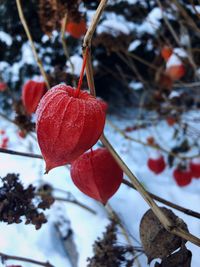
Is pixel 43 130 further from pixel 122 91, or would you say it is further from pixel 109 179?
pixel 122 91

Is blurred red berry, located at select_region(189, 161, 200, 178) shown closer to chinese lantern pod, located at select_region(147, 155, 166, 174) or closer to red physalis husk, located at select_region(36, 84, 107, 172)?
chinese lantern pod, located at select_region(147, 155, 166, 174)

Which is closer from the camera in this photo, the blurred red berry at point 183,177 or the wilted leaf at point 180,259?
the wilted leaf at point 180,259

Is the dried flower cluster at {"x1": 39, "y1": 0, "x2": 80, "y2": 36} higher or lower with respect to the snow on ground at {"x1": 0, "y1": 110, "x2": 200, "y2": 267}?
higher

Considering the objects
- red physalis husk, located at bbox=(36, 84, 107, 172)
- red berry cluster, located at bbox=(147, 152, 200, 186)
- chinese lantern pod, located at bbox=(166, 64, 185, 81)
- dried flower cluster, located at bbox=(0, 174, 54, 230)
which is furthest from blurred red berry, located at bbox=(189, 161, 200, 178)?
red physalis husk, located at bbox=(36, 84, 107, 172)

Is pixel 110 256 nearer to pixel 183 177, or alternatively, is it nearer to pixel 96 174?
pixel 96 174

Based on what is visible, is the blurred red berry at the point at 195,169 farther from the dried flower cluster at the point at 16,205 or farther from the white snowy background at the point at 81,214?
the dried flower cluster at the point at 16,205

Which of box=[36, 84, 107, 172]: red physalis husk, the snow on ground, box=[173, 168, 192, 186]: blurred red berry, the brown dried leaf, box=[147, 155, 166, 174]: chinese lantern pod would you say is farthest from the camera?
box=[147, 155, 166, 174]: chinese lantern pod

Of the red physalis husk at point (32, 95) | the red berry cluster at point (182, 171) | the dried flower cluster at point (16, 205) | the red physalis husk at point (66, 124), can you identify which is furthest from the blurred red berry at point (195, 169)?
the red physalis husk at point (66, 124)
